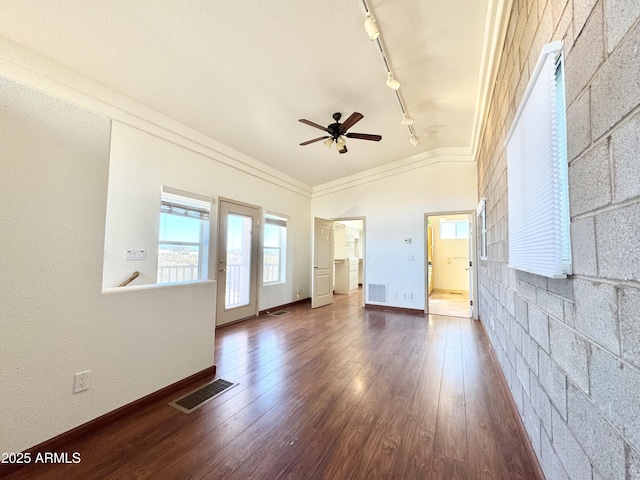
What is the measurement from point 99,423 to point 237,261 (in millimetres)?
2988

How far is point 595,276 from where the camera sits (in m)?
0.83

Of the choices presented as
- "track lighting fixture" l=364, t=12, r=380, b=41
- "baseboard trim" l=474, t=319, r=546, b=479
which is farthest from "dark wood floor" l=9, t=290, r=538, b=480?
"track lighting fixture" l=364, t=12, r=380, b=41

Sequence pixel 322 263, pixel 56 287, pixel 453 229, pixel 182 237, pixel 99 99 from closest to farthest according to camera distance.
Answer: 1. pixel 56 287
2. pixel 99 99
3. pixel 182 237
4. pixel 322 263
5. pixel 453 229

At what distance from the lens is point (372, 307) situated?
564 centimetres

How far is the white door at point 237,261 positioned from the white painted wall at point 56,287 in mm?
2266

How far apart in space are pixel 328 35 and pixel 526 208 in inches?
85.0

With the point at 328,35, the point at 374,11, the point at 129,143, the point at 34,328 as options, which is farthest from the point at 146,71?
the point at 34,328

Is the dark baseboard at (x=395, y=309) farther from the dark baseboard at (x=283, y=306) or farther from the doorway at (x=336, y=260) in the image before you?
the dark baseboard at (x=283, y=306)

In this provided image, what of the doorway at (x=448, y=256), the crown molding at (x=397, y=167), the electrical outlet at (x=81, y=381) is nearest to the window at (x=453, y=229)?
the doorway at (x=448, y=256)

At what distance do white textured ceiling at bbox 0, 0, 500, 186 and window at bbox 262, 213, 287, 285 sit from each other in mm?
1950

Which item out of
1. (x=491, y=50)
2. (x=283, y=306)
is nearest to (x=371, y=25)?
(x=491, y=50)

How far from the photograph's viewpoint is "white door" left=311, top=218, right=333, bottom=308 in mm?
5664

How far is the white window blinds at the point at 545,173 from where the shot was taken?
3.36 feet

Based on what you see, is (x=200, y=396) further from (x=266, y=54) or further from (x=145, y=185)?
(x=266, y=54)
